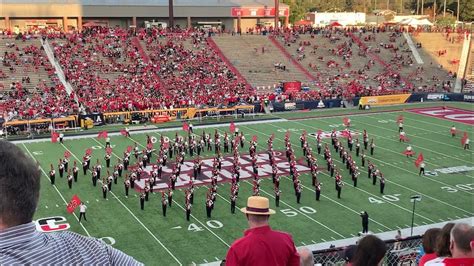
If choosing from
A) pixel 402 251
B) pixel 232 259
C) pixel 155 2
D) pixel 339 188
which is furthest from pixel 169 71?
pixel 232 259

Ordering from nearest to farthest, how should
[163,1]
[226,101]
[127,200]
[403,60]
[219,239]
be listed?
[219,239] → [127,200] → [226,101] → [403,60] → [163,1]

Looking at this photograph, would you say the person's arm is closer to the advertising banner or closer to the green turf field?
the green turf field

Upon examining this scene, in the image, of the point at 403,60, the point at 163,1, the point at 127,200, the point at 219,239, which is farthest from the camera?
the point at 163,1

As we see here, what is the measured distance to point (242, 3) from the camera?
183ft

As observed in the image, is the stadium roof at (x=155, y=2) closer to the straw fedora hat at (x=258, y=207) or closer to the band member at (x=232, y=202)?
the band member at (x=232, y=202)

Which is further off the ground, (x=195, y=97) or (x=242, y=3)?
(x=242, y=3)

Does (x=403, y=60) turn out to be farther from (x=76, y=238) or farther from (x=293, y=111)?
(x=76, y=238)

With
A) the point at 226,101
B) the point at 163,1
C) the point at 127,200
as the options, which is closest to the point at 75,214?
the point at 127,200

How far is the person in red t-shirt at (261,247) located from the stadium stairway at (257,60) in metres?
34.8

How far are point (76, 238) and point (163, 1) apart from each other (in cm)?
5166

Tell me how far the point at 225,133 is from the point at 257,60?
63.5 ft

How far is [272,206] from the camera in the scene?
16375mm

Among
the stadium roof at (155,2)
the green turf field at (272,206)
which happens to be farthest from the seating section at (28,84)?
the stadium roof at (155,2)

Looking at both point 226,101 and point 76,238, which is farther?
point 226,101
